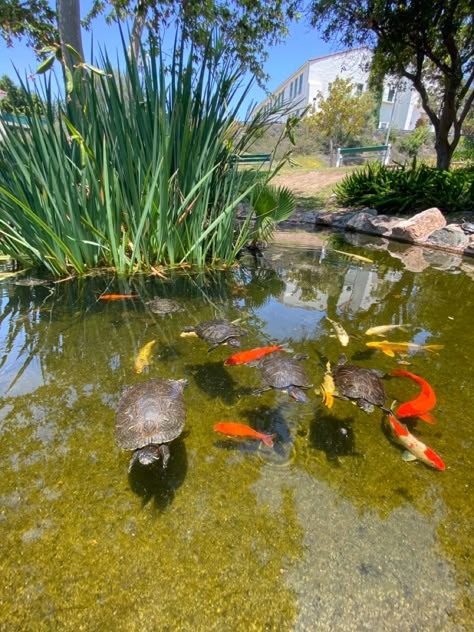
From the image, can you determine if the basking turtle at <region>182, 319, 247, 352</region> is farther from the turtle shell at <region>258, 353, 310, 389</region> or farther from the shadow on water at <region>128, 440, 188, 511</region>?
the shadow on water at <region>128, 440, 188, 511</region>

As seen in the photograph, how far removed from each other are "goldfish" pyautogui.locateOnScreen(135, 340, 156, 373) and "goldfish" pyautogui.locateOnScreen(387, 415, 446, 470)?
1.54 meters

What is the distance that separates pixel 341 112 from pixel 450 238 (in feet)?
72.2

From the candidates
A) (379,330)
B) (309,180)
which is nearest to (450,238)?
(379,330)

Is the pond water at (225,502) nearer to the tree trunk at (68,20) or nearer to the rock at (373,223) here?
the tree trunk at (68,20)

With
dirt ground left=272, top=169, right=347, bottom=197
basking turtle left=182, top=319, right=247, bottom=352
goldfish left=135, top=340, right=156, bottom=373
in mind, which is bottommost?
dirt ground left=272, top=169, right=347, bottom=197

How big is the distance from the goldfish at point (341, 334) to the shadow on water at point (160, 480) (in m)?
1.53

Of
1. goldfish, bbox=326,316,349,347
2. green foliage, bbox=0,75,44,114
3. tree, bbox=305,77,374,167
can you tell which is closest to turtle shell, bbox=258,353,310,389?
goldfish, bbox=326,316,349,347

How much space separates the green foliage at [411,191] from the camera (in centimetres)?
800

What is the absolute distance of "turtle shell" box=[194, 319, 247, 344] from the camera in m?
2.25

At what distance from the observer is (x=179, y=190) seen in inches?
148

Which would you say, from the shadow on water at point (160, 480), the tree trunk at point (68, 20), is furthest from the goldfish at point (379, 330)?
the tree trunk at point (68, 20)

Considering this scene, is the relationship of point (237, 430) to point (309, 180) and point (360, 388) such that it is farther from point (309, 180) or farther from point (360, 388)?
point (309, 180)

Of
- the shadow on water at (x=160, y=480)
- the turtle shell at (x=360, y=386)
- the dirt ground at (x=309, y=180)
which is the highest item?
the turtle shell at (x=360, y=386)

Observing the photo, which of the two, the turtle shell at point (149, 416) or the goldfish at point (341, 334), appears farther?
the goldfish at point (341, 334)
